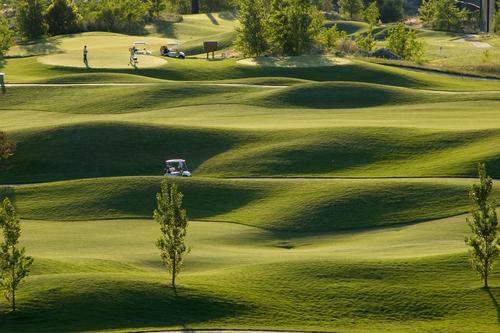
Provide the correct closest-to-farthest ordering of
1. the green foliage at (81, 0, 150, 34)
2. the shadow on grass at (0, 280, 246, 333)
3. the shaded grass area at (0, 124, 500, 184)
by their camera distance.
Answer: the shadow on grass at (0, 280, 246, 333) → the shaded grass area at (0, 124, 500, 184) → the green foliage at (81, 0, 150, 34)

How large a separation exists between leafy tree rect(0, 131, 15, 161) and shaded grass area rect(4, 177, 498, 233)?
A: 7439mm

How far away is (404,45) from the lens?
140 meters

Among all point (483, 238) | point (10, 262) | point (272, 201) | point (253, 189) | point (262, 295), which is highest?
point (10, 262)

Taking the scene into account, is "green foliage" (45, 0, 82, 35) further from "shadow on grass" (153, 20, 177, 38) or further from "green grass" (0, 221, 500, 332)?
"green grass" (0, 221, 500, 332)

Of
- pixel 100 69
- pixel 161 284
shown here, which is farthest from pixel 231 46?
pixel 161 284

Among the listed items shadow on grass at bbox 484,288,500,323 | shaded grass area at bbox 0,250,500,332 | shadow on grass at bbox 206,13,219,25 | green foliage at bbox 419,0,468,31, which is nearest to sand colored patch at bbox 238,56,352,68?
green foliage at bbox 419,0,468,31

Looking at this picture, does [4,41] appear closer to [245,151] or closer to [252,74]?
[252,74]

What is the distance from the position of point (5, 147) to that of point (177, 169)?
13.2m

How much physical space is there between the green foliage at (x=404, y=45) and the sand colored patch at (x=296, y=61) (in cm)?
1783

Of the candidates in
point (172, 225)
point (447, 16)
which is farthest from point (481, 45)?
point (172, 225)

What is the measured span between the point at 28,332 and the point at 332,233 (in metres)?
23.3

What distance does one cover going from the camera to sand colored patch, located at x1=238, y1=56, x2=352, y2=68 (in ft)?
397

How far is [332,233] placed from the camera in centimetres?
5884

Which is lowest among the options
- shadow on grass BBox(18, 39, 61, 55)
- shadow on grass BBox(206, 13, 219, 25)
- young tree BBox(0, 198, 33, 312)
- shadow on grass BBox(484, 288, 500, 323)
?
shadow on grass BBox(484, 288, 500, 323)
